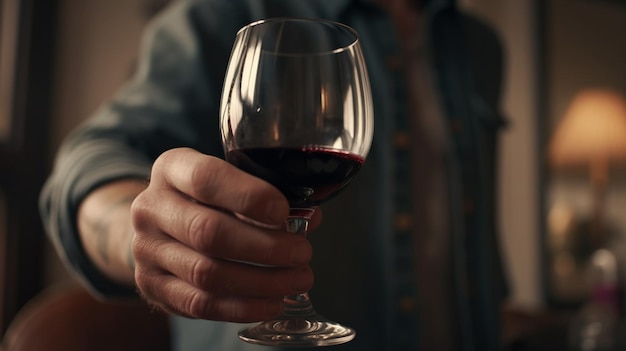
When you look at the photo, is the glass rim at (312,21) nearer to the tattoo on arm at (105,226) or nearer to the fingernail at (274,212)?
the fingernail at (274,212)

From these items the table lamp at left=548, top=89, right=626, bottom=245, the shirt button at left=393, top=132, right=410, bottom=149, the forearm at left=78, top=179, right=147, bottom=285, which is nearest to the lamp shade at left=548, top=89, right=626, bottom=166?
the table lamp at left=548, top=89, right=626, bottom=245

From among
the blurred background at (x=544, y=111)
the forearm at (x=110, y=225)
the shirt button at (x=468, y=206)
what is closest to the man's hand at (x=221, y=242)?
the forearm at (x=110, y=225)

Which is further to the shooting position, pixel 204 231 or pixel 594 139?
pixel 594 139

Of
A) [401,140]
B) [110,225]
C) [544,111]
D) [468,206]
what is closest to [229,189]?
[110,225]

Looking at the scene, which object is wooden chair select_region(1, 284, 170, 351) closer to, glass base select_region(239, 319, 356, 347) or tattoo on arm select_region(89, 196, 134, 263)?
tattoo on arm select_region(89, 196, 134, 263)

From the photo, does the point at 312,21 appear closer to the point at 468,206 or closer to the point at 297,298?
the point at 297,298

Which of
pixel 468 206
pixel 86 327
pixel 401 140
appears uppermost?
pixel 401 140
